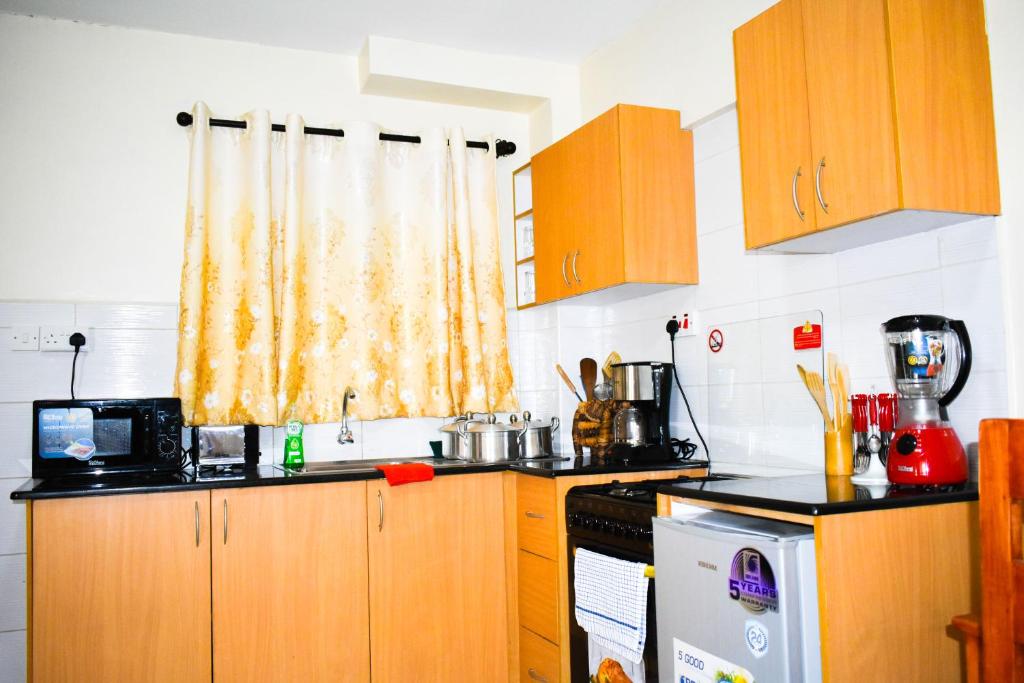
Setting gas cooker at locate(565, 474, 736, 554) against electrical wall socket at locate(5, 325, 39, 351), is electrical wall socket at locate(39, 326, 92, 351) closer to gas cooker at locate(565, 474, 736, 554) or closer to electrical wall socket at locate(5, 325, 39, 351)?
electrical wall socket at locate(5, 325, 39, 351)

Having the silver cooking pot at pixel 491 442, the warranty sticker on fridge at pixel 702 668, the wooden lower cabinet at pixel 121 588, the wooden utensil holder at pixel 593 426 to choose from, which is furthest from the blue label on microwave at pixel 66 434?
the warranty sticker on fridge at pixel 702 668

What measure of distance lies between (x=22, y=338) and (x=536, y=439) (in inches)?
81.7

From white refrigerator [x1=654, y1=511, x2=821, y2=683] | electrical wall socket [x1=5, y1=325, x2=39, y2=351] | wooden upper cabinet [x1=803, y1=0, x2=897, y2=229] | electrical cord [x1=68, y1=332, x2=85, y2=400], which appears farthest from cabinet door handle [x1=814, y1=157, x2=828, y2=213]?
electrical wall socket [x1=5, y1=325, x2=39, y2=351]

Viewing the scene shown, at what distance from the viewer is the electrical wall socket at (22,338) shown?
306 cm

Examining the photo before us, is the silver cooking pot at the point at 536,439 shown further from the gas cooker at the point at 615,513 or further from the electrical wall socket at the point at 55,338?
the electrical wall socket at the point at 55,338

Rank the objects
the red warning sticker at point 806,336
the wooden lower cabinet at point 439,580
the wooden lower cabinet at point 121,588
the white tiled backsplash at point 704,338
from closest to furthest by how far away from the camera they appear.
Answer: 1. the white tiled backsplash at point 704,338
2. the wooden lower cabinet at point 121,588
3. the red warning sticker at point 806,336
4. the wooden lower cabinet at point 439,580

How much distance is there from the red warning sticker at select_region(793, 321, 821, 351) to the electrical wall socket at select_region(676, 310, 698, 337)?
54 centimetres

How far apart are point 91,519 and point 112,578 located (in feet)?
0.65

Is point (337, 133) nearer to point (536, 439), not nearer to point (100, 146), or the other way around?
point (100, 146)

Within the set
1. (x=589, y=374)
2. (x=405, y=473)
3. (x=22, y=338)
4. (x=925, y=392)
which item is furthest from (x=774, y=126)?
(x=22, y=338)

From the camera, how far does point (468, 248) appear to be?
362cm

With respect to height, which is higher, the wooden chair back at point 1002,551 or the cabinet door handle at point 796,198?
the cabinet door handle at point 796,198

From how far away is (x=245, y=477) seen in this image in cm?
272

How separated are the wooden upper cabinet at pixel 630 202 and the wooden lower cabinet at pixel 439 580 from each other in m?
0.95
